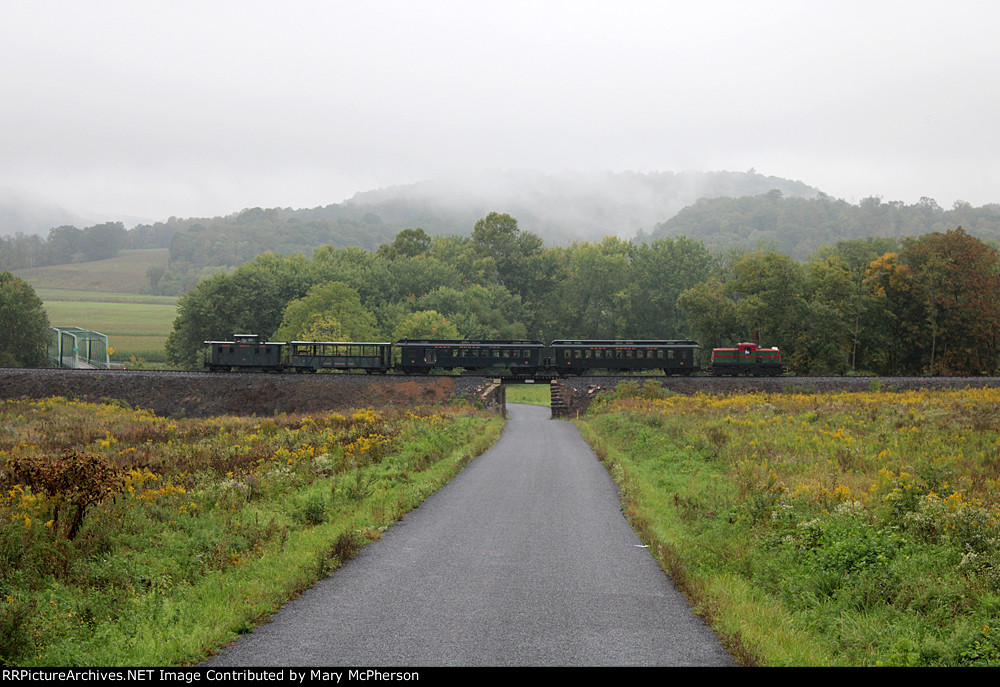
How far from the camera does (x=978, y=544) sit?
1112 centimetres

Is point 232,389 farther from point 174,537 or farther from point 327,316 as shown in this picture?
point 174,537

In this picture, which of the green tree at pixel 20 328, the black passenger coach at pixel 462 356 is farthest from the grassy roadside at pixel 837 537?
the green tree at pixel 20 328

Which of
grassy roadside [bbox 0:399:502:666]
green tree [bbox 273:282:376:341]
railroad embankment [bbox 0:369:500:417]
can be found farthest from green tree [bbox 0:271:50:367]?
grassy roadside [bbox 0:399:502:666]

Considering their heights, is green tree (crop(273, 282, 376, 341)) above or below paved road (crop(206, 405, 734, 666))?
above

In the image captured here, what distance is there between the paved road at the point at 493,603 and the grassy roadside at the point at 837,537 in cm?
77

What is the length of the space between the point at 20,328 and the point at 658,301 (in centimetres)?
8905

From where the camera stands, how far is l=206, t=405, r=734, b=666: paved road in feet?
27.1

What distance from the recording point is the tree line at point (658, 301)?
252 feet

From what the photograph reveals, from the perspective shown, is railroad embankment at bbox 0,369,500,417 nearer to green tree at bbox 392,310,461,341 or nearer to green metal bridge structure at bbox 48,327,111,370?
green metal bridge structure at bbox 48,327,111,370

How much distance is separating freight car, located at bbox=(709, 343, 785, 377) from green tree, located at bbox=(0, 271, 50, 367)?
3149 inches

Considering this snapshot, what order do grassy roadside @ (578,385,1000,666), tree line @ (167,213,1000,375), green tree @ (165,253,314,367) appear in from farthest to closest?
green tree @ (165,253,314,367) → tree line @ (167,213,1000,375) → grassy roadside @ (578,385,1000,666)

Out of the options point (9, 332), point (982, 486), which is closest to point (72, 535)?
point (982, 486)

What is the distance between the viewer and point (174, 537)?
1235 cm

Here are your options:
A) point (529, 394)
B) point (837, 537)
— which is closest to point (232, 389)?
point (529, 394)
